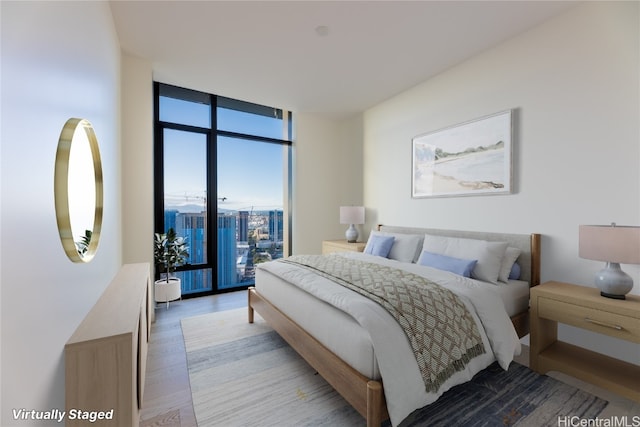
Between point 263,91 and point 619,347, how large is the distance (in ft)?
14.4

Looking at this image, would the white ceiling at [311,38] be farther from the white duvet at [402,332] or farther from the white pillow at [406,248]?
the white duvet at [402,332]

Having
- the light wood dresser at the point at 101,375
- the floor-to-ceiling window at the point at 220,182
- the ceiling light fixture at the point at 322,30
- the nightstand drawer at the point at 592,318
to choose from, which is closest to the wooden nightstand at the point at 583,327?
the nightstand drawer at the point at 592,318

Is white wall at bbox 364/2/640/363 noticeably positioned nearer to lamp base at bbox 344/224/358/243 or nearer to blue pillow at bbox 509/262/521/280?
blue pillow at bbox 509/262/521/280

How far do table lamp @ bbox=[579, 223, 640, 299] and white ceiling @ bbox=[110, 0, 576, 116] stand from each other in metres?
1.86

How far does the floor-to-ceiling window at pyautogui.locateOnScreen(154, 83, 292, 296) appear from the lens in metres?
3.66

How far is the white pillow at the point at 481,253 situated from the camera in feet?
7.47

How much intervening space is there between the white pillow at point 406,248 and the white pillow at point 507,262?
89cm

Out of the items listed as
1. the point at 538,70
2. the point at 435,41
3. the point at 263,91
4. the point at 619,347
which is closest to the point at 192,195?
the point at 263,91

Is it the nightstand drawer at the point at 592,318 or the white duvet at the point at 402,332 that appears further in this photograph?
the nightstand drawer at the point at 592,318

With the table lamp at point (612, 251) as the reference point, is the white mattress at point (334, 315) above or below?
below

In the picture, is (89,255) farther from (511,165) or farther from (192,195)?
(511,165)

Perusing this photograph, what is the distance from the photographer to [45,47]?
106cm

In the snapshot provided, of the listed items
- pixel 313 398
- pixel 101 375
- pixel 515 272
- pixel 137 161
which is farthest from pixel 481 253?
pixel 137 161

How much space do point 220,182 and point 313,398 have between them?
3.21 metres
